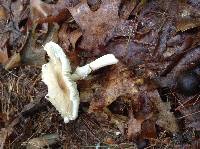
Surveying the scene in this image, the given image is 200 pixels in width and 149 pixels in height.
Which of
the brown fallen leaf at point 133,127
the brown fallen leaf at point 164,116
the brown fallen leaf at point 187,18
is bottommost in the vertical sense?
the brown fallen leaf at point 133,127

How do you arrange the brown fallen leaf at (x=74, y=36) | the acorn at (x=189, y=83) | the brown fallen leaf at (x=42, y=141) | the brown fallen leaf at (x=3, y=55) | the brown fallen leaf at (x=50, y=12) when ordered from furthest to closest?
1. the brown fallen leaf at (x=3, y=55)
2. the brown fallen leaf at (x=50, y=12)
3. the brown fallen leaf at (x=74, y=36)
4. the brown fallen leaf at (x=42, y=141)
5. the acorn at (x=189, y=83)

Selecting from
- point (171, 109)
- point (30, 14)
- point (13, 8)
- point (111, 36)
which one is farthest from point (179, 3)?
point (13, 8)

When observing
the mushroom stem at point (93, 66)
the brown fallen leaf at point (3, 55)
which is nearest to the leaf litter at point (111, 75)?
the brown fallen leaf at point (3, 55)

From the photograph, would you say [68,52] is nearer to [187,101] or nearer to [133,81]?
[133,81]

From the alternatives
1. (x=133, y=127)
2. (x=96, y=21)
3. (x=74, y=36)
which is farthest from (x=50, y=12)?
(x=133, y=127)

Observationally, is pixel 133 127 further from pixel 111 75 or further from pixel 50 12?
pixel 50 12

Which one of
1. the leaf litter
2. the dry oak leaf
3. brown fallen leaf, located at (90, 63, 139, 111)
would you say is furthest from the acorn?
the dry oak leaf

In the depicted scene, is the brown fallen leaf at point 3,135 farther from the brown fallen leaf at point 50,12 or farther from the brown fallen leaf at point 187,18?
the brown fallen leaf at point 187,18
